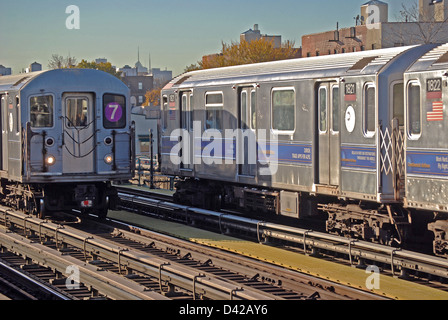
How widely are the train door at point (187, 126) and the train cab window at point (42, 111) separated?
4.12 metres

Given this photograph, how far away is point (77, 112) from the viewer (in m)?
19.1

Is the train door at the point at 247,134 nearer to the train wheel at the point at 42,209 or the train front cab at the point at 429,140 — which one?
the train wheel at the point at 42,209

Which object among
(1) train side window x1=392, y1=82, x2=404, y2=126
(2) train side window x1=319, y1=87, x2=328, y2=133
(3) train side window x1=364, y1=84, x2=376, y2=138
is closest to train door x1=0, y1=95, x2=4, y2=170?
(2) train side window x1=319, y1=87, x2=328, y2=133

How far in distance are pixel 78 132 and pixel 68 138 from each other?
30 cm

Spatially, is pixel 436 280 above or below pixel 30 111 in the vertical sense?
below

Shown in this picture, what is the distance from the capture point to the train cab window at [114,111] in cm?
1930

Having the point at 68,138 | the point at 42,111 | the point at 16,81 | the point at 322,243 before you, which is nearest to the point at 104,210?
the point at 68,138

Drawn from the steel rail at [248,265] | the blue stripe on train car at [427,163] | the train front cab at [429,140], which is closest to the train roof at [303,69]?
the train front cab at [429,140]

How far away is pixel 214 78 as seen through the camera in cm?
2017

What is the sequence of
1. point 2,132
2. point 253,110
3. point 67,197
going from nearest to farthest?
point 253,110, point 67,197, point 2,132

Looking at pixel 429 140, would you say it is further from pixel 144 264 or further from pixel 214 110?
pixel 214 110
